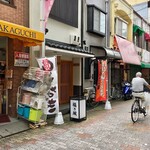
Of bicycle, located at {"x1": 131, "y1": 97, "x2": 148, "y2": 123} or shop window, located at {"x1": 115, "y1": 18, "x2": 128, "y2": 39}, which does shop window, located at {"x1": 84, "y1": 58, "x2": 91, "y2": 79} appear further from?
shop window, located at {"x1": 115, "y1": 18, "x2": 128, "y2": 39}

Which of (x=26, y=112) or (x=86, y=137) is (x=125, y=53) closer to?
(x=26, y=112)

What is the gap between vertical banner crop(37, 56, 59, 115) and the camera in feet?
27.2

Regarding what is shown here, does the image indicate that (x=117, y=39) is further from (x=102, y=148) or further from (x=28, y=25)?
(x=102, y=148)

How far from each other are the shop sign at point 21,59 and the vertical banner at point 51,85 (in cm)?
74

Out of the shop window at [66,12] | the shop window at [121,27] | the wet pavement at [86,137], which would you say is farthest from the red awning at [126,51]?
the wet pavement at [86,137]

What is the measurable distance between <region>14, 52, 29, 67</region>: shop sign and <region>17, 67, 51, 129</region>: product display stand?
1.38ft

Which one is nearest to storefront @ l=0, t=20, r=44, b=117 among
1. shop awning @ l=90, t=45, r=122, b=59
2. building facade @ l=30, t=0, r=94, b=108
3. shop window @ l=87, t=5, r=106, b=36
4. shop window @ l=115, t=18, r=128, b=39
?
building facade @ l=30, t=0, r=94, b=108


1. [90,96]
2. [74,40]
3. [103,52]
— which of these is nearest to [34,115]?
[74,40]

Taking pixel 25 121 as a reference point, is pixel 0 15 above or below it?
above

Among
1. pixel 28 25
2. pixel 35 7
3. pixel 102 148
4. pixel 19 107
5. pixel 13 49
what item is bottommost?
pixel 102 148

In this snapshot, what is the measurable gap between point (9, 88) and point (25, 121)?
133 cm

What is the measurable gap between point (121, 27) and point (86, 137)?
13373 millimetres

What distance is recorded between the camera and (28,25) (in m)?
8.95

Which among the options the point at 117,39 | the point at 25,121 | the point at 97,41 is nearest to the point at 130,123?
the point at 25,121
